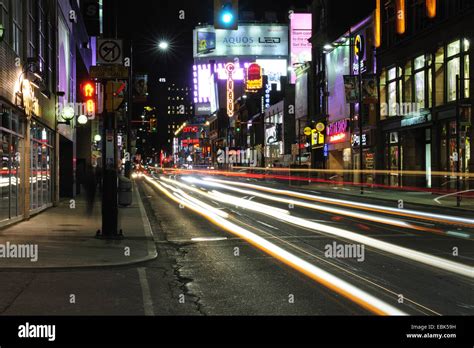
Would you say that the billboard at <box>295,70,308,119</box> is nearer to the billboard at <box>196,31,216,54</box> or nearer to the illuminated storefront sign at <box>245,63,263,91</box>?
the illuminated storefront sign at <box>245,63,263,91</box>

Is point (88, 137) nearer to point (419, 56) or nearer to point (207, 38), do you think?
point (419, 56)

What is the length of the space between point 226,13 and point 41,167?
13.0 meters

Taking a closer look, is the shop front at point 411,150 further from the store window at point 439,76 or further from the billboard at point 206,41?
the billboard at point 206,41

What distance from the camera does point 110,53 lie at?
49.9 feet

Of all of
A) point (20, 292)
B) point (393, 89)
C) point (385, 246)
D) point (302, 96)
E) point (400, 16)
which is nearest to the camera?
point (20, 292)

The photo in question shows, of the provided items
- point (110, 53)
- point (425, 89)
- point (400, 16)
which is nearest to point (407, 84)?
point (425, 89)

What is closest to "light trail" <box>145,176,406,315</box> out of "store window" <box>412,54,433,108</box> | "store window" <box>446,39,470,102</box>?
"store window" <box>446,39,470,102</box>

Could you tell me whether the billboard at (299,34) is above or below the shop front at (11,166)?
above

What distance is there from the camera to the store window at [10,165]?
A: 16031 millimetres

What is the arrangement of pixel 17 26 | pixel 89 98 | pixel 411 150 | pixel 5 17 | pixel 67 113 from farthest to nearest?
1. pixel 411 150
2. pixel 89 98
3. pixel 67 113
4. pixel 17 26
5. pixel 5 17

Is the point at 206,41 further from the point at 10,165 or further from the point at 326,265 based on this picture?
A: the point at 326,265

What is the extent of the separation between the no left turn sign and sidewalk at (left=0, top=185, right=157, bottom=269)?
4498 millimetres

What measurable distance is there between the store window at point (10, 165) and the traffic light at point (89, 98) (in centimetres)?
1703

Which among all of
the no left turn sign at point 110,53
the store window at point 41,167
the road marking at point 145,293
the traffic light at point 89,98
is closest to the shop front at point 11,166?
the store window at point 41,167
